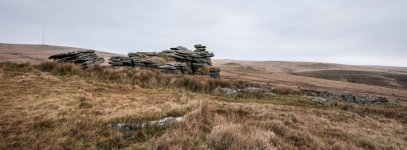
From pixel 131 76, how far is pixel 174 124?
13818mm

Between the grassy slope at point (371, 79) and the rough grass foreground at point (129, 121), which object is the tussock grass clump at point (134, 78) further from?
the grassy slope at point (371, 79)

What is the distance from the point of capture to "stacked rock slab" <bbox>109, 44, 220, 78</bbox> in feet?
91.3

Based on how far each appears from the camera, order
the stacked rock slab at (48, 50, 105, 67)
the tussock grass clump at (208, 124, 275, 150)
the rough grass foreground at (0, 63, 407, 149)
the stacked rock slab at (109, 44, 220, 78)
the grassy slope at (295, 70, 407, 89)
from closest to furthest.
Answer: the rough grass foreground at (0, 63, 407, 149) → the tussock grass clump at (208, 124, 275, 150) → the stacked rock slab at (48, 50, 105, 67) → the stacked rock slab at (109, 44, 220, 78) → the grassy slope at (295, 70, 407, 89)

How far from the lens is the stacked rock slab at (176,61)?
27820 mm

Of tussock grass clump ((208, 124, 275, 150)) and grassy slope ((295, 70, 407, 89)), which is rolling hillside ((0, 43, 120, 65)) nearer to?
tussock grass clump ((208, 124, 275, 150))

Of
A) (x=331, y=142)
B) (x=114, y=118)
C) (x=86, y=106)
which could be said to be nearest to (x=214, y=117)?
(x=114, y=118)

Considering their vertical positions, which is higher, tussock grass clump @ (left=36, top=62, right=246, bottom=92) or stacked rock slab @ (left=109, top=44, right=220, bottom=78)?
stacked rock slab @ (left=109, top=44, right=220, bottom=78)

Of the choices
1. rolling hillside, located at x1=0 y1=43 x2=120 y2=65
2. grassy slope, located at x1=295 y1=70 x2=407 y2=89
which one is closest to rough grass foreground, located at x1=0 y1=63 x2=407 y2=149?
rolling hillside, located at x1=0 y1=43 x2=120 y2=65

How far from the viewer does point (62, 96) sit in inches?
425

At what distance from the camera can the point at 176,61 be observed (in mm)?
30719

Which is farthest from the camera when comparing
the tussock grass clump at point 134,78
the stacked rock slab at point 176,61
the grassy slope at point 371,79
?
the grassy slope at point 371,79

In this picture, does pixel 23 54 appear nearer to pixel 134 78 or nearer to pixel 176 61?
pixel 176 61

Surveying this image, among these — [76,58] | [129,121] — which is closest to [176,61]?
[76,58]

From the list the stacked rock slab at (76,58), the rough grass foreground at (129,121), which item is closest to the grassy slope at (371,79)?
the stacked rock slab at (76,58)
